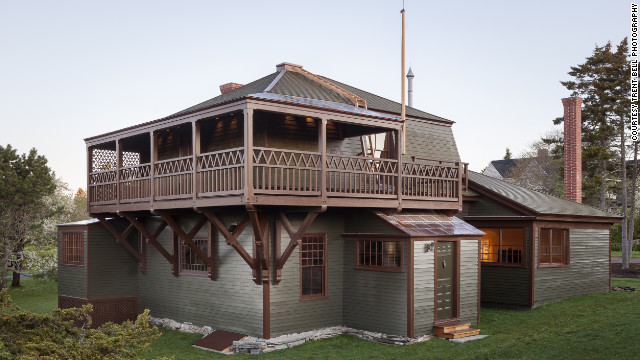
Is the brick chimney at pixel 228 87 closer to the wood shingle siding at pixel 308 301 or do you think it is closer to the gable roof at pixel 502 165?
the wood shingle siding at pixel 308 301

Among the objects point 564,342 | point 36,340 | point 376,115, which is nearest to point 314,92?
point 376,115

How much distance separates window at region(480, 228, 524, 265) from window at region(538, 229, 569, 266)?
0.65m

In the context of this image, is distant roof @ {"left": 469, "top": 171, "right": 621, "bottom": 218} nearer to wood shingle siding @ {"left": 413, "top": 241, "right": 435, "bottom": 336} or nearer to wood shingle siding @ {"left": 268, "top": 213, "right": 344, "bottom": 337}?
wood shingle siding @ {"left": 413, "top": 241, "right": 435, "bottom": 336}

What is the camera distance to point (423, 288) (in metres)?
14.8

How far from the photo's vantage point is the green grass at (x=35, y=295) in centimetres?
2374

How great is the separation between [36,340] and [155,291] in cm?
1120

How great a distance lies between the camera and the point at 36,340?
7551 millimetres

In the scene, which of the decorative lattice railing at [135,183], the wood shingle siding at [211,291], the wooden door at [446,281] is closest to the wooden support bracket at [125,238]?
the wood shingle siding at [211,291]

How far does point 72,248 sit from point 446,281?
1207cm

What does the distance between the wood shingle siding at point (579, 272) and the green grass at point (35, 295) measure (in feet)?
58.4

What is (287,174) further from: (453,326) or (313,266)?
(453,326)

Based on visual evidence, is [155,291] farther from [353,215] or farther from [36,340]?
[36,340]

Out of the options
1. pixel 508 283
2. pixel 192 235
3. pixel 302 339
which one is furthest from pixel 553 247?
pixel 192 235

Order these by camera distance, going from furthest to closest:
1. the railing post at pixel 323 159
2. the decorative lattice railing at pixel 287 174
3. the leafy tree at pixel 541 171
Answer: the leafy tree at pixel 541 171 < the railing post at pixel 323 159 < the decorative lattice railing at pixel 287 174
